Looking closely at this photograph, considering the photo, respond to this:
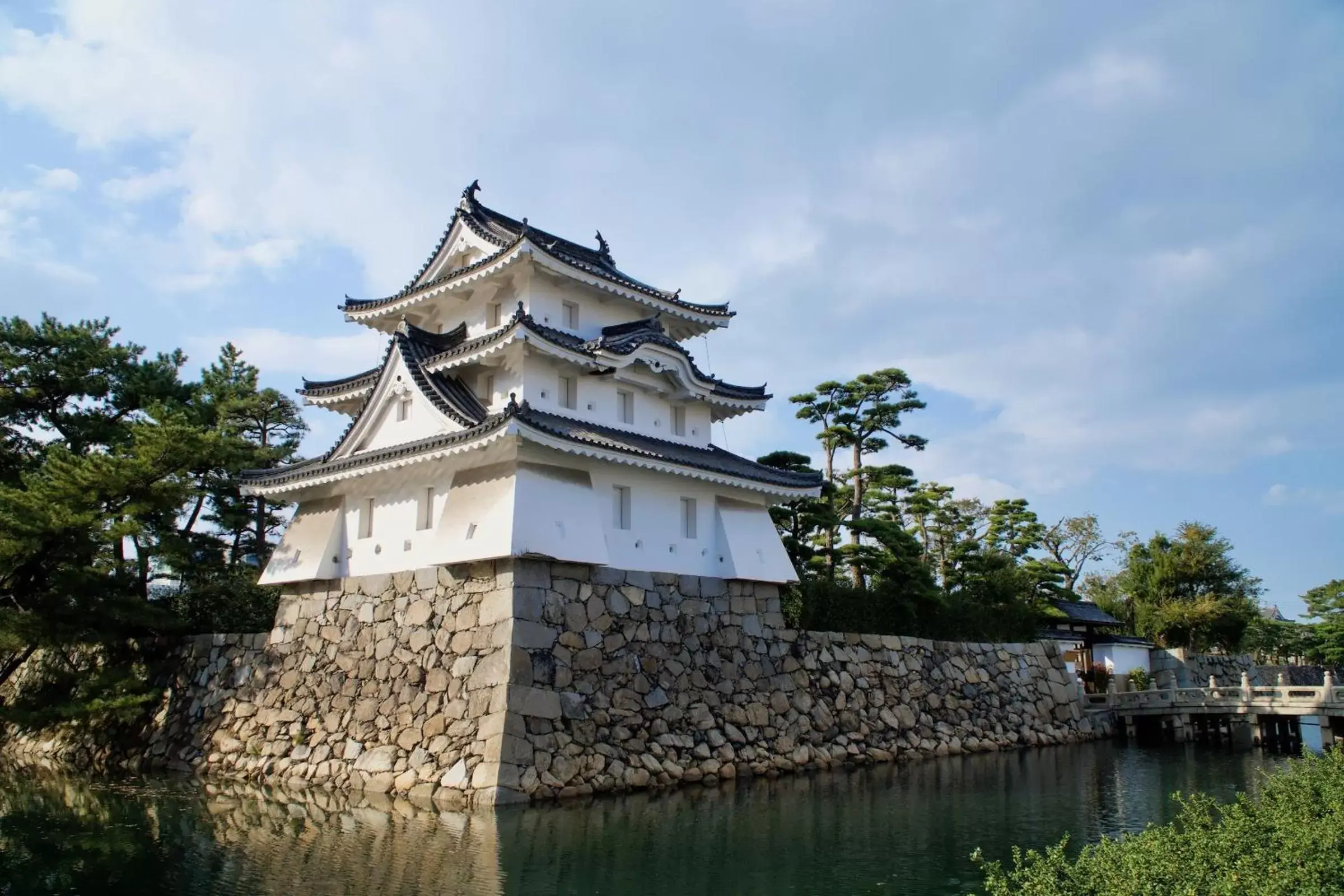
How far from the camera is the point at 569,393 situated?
641 inches

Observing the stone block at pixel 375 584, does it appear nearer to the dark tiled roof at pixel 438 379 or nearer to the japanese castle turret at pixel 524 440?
the japanese castle turret at pixel 524 440

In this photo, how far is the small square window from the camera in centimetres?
1617

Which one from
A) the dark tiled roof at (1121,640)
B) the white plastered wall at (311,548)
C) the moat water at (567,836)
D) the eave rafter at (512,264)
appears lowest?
the moat water at (567,836)

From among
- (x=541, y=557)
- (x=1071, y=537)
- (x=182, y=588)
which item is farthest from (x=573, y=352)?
(x=1071, y=537)

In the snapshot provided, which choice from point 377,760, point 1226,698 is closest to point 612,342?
point 377,760

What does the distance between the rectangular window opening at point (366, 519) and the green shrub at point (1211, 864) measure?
11.5 metres

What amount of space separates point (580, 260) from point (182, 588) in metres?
12.9

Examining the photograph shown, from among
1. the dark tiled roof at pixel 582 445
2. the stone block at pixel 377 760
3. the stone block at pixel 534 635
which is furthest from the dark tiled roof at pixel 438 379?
→ the stone block at pixel 377 760

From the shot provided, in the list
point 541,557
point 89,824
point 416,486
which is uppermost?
point 416,486

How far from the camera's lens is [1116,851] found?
6.44m

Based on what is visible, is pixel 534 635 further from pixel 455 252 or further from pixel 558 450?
pixel 455 252

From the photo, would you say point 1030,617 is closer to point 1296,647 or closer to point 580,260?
point 580,260

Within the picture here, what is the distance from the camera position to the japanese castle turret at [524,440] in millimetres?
14227

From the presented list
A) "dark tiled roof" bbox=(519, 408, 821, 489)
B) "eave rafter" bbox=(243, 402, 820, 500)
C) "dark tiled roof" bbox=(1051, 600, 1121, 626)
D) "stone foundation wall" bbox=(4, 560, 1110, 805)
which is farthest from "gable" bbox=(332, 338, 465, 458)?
"dark tiled roof" bbox=(1051, 600, 1121, 626)
